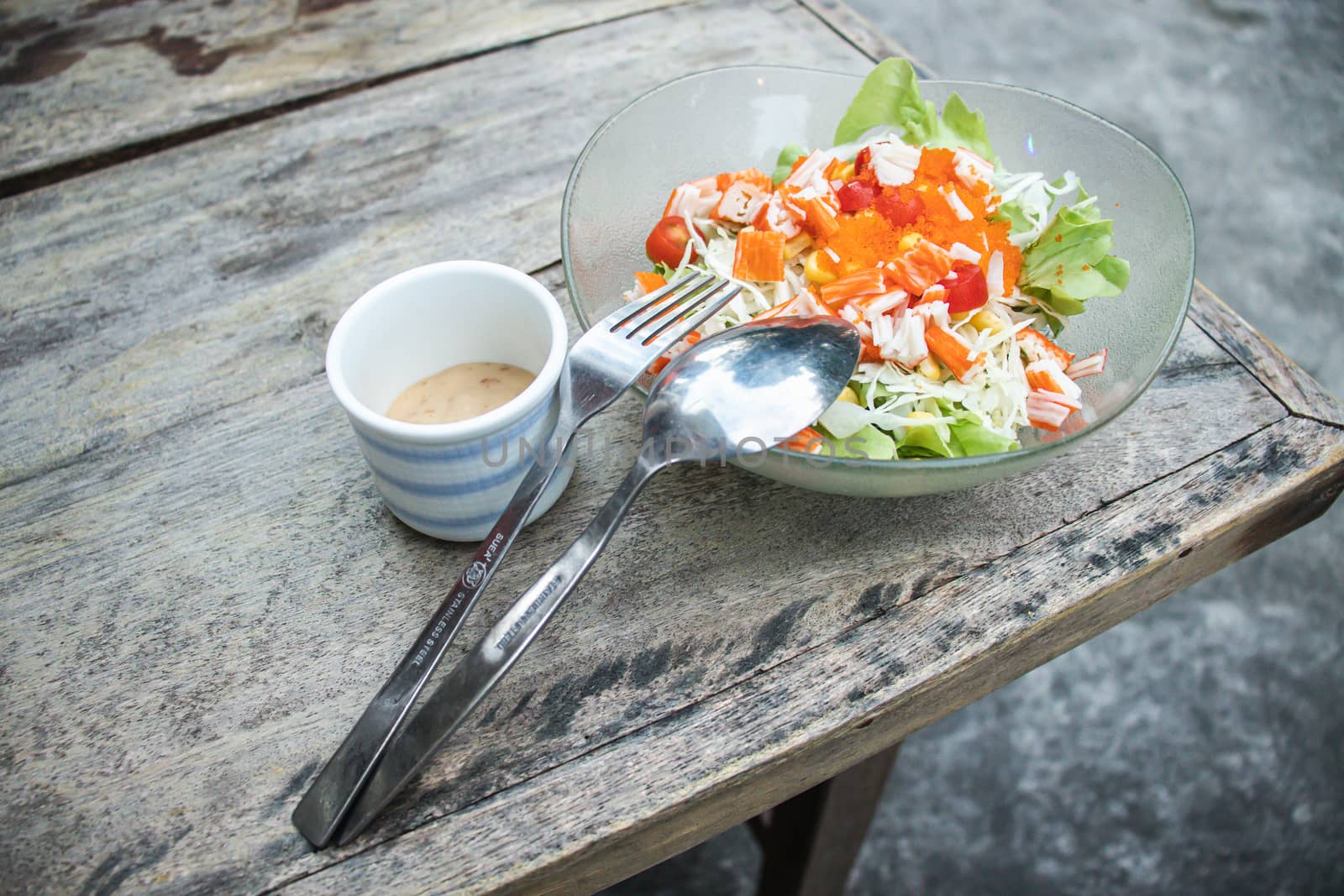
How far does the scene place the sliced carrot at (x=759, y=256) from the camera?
3.18 feet

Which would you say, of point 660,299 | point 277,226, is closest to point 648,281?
point 660,299

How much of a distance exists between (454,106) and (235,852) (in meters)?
1.04

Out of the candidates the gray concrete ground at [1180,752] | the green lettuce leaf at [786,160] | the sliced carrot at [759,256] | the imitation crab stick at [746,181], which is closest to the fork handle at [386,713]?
the sliced carrot at [759,256]

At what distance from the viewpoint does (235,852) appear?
0.72 meters

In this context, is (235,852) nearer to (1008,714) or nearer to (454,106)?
(454,106)

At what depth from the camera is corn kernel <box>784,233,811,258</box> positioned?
3.24 feet

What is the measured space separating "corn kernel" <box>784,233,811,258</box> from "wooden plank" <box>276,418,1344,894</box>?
364 millimetres

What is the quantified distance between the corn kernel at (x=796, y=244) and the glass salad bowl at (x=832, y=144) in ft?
0.56

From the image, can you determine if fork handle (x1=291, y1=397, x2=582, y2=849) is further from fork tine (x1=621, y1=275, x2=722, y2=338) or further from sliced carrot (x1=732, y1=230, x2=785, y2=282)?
sliced carrot (x1=732, y1=230, x2=785, y2=282)

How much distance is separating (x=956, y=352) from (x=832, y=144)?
43 cm

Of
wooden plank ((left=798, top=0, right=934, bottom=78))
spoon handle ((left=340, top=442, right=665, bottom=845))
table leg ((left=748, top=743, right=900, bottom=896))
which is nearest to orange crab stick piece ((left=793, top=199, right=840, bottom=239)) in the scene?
spoon handle ((left=340, top=442, right=665, bottom=845))

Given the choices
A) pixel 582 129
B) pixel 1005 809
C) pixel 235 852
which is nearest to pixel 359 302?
pixel 235 852

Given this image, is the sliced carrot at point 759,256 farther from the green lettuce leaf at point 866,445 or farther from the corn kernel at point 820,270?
the green lettuce leaf at point 866,445

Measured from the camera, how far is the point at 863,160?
40.4 inches
